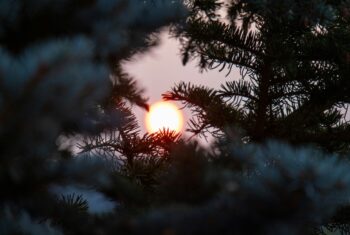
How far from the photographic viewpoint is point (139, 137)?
9.68ft

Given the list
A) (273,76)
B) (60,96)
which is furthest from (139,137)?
(60,96)

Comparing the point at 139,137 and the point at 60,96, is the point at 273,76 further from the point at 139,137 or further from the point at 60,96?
the point at 60,96

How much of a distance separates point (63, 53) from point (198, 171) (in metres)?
0.41

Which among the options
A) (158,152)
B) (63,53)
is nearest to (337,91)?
(158,152)

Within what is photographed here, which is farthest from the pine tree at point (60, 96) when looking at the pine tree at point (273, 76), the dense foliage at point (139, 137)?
the pine tree at point (273, 76)

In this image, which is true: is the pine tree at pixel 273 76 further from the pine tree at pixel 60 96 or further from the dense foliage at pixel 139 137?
the pine tree at pixel 60 96

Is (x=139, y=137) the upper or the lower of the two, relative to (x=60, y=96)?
upper

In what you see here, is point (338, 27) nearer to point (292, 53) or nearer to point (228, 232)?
point (292, 53)

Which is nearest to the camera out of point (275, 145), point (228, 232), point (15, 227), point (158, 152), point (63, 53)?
point (63, 53)

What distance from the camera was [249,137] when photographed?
3.15 metres

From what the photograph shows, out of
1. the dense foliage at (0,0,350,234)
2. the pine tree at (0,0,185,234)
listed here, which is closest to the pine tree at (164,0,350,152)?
the dense foliage at (0,0,350,234)

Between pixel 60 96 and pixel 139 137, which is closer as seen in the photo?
pixel 60 96

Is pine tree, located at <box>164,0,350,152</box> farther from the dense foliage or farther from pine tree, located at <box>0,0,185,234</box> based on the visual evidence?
pine tree, located at <box>0,0,185,234</box>

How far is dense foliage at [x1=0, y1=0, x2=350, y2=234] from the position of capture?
1.25 metres
